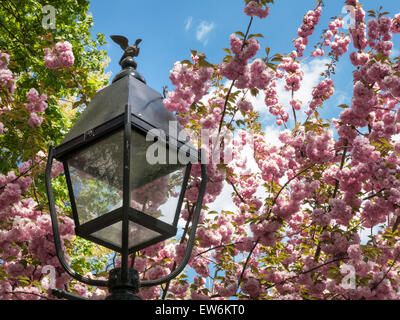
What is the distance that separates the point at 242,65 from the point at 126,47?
1381 mm

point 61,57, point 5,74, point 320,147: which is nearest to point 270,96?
point 320,147

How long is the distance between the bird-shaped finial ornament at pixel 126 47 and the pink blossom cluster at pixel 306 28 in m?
4.76

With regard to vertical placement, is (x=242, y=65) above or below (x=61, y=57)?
below

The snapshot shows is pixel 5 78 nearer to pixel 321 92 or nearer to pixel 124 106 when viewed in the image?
pixel 124 106

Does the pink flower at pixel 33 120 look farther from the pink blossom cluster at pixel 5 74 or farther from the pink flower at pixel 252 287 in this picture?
the pink flower at pixel 252 287

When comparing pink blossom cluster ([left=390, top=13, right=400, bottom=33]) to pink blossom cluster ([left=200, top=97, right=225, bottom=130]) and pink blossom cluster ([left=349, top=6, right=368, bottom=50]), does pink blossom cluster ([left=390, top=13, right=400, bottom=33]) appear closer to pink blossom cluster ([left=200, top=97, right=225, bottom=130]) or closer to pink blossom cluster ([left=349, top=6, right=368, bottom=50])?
pink blossom cluster ([left=349, top=6, right=368, bottom=50])

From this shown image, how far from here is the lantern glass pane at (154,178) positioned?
198 centimetres

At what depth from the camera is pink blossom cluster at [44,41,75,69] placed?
4324 millimetres

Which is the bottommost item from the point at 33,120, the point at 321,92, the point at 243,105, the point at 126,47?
the point at 126,47

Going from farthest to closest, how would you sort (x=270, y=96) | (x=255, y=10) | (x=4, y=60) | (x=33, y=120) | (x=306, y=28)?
(x=270, y=96), (x=306, y=28), (x=4, y=60), (x=33, y=120), (x=255, y=10)

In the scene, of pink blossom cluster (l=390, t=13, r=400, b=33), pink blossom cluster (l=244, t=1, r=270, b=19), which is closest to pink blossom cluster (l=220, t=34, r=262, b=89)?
pink blossom cluster (l=244, t=1, r=270, b=19)

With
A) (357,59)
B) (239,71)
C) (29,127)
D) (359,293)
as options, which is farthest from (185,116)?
(357,59)

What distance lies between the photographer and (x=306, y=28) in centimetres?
685
